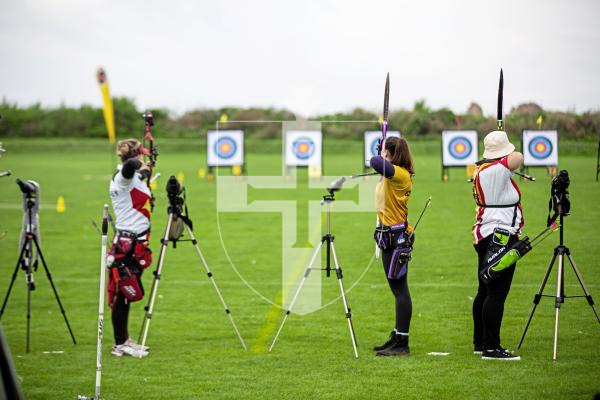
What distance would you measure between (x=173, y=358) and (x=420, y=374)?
2019 mm

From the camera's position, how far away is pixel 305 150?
24.5 metres

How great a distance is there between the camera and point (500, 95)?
723 cm

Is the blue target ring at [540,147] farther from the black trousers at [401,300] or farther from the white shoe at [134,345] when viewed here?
the white shoe at [134,345]

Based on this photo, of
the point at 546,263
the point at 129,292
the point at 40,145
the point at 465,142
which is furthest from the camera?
the point at 40,145

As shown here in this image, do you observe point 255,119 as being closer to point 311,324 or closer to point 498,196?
point 311,324

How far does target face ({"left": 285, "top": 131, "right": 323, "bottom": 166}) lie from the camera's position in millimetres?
24156

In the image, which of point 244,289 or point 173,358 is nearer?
point 173,358

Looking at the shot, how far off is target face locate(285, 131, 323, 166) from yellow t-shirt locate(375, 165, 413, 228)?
1645cm

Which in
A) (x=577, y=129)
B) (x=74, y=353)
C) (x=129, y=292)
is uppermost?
(x=577, y=129)

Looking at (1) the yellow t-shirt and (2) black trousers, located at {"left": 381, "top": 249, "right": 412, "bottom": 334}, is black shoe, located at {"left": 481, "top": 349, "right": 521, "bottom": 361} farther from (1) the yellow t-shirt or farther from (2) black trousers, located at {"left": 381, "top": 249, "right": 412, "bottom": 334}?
(1) the yellow t-shirt

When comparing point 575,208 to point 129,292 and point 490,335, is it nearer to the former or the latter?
point 490,335

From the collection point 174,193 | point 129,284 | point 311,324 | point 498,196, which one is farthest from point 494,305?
point 129,284

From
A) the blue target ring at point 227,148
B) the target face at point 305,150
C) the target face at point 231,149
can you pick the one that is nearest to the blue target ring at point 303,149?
the target face at point 305,150

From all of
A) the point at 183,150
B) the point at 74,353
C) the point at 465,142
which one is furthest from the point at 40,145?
the point at 74,353
